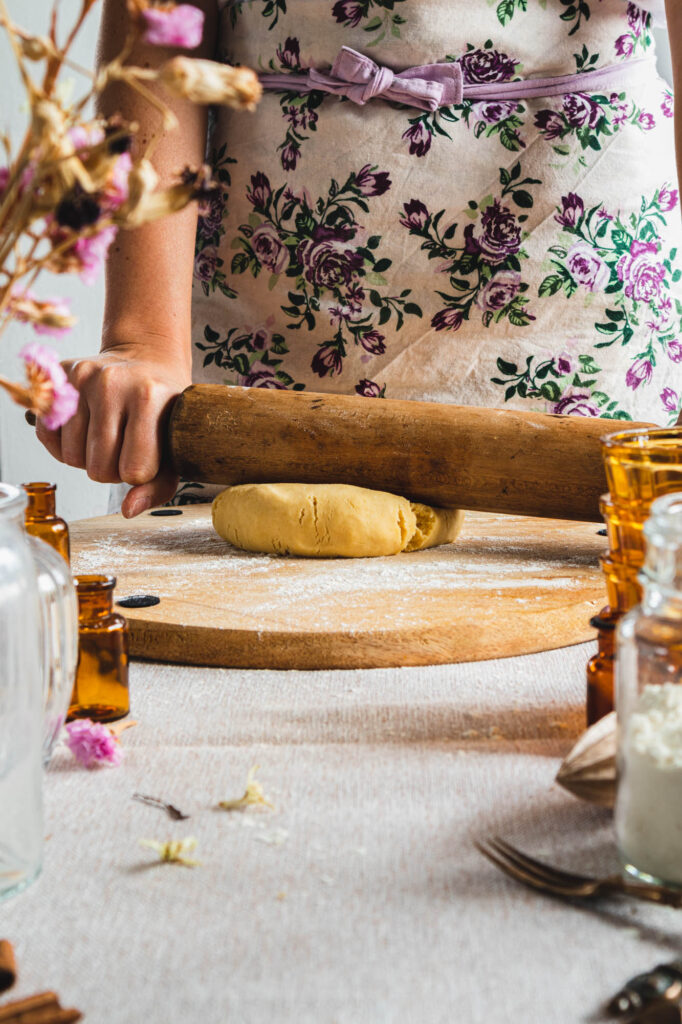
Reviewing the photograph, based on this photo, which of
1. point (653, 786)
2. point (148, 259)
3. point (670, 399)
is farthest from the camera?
point (670, 399)

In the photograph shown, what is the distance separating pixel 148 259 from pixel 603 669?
3.38 ft

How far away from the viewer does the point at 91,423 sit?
52.2 inches

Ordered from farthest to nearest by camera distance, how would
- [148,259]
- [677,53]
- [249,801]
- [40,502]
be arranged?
[148,259] < [677,53] < [40,502] < [249,801]

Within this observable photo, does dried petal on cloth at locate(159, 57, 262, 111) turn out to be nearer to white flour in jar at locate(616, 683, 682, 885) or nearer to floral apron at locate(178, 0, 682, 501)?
white flour in jar at locate(616, 683, 682, 885)

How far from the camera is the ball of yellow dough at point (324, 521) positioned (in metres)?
1.25

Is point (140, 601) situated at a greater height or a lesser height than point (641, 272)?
lesser

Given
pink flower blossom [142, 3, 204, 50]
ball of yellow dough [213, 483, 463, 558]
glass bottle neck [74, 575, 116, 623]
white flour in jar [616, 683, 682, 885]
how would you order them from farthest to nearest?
1. ball of yellow dough [213, 483, 463, 558]
2. glass bottle neck [74, 575, 116, 623]
3. white flour in jar [616, 683, 682, 885]
4. pink flower blossom [142, 3, 204, 50]

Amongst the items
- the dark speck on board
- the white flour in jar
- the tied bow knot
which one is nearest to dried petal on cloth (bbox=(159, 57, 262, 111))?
the white flour in jar

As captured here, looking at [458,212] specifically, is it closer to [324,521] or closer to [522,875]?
[324,521]

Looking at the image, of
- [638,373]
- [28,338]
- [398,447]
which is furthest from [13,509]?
[28,338]

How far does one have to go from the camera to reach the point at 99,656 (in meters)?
0.76

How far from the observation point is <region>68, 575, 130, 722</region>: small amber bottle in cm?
75

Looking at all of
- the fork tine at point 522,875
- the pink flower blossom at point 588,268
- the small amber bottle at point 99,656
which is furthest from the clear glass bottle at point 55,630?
the pink flower blossom at point 588,268

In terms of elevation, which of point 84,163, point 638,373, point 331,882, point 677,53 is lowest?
point 331,882
